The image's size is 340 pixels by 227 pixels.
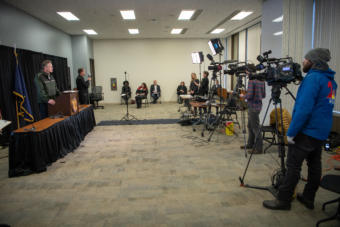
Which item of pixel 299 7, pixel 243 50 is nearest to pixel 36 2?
pixel 299 7

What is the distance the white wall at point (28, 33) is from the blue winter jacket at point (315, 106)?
6.09 metres

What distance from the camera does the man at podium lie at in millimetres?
4027

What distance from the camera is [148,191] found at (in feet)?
8.92

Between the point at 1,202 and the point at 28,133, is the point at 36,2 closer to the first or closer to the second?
the point at 28,133

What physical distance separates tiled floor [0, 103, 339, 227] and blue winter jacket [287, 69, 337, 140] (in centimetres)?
85

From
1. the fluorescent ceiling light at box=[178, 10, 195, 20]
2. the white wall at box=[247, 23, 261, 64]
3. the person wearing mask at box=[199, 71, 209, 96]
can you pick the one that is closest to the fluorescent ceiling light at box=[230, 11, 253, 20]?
the white wall at box=[247, 23, 261, 64]

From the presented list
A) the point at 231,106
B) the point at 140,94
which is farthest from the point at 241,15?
the point at 140,94

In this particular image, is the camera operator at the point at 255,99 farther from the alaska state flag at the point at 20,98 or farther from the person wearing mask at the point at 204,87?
the alaska state flag at the point at 20,98

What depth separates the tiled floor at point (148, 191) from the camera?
7.18ft

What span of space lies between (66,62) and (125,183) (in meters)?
7.55

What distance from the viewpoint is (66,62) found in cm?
900

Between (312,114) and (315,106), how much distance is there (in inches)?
2.9

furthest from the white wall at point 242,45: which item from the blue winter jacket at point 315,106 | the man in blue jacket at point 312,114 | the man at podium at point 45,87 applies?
the blue winter jacket at point 315,106

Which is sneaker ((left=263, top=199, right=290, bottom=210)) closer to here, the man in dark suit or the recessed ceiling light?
the man in dark suit
